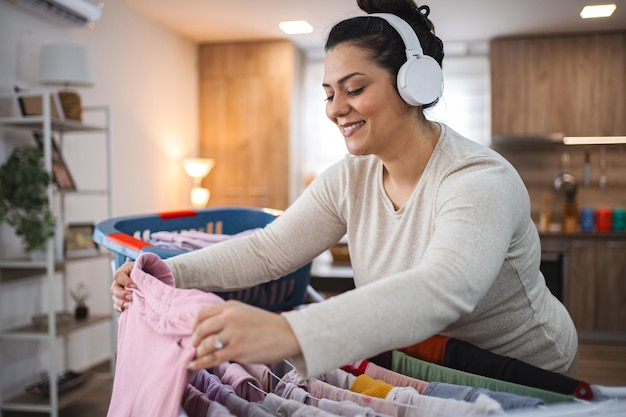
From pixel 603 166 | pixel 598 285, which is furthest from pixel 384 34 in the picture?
pixel 603 166

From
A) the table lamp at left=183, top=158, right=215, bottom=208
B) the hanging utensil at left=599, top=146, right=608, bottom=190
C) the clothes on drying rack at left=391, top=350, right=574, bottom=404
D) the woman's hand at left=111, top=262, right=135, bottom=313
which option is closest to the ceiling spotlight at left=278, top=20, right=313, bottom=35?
the table lamp at left=183, top=158, right=215, bottom=208

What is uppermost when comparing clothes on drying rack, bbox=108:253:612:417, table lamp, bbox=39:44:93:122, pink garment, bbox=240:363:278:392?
table lamp, bbox=39:44:93:122

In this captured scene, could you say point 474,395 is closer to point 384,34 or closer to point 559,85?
point 384,34

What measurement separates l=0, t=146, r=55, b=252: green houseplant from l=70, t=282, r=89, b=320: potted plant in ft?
1.95

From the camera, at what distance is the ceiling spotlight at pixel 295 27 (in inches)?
194

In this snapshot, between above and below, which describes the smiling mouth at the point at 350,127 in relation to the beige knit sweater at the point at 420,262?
above

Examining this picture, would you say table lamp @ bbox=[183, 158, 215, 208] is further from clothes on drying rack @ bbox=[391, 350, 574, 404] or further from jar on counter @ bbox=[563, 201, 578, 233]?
clothes on drying rack @ bbox=[391, 350, 574, 404]

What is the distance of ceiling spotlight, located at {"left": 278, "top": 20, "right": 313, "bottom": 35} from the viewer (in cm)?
493

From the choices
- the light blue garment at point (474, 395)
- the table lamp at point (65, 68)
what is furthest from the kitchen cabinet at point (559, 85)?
the light blue garment at point (474, 395)

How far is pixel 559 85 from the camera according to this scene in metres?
5.27

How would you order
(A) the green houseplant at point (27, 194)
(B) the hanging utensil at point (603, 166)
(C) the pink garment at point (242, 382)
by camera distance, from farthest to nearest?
(B) the hanging utensil at point (603, 166)
(A) the green houseplant at point (27, 194)
(C) the pink garment at point (242, 382)

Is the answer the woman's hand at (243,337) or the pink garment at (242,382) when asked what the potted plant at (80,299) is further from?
the woman's hand at (243,337)

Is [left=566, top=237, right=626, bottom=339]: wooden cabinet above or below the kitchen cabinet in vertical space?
below

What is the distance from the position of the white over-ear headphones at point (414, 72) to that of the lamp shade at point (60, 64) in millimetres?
2668
